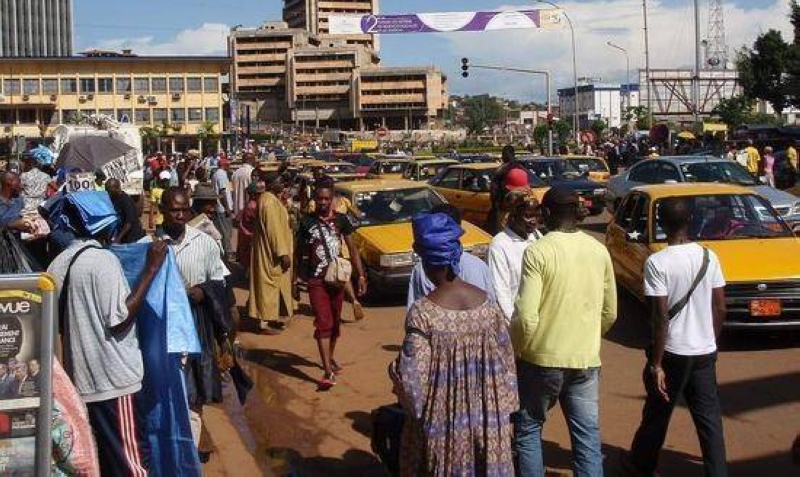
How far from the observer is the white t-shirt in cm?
495

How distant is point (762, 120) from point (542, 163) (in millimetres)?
69371

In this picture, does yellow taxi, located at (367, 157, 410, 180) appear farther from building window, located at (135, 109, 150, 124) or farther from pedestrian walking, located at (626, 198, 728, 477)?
building window, located at (135, 109, 150, 124)

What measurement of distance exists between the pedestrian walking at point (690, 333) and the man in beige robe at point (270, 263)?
5300 mm

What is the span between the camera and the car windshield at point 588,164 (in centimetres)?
2202

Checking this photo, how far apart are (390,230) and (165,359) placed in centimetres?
740

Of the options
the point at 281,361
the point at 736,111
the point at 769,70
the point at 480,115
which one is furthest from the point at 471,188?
the point at 480,115

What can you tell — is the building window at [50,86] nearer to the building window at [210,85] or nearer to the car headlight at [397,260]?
the building window at [210,85]

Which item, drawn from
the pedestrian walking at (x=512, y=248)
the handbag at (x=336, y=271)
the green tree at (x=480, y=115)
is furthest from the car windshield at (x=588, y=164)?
the green tree at (x=480, y=115)

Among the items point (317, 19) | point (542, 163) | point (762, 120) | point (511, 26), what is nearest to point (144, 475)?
point (542, 163)

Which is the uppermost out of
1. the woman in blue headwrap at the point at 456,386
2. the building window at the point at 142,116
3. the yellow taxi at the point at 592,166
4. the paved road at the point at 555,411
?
the building window at the point at 142,116

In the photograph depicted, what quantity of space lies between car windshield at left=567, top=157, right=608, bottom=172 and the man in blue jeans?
17439 mm

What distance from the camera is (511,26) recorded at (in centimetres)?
4019

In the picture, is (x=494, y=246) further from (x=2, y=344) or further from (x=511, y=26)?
(x=511, y=26)

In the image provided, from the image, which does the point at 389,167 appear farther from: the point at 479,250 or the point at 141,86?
the point at 141,86
